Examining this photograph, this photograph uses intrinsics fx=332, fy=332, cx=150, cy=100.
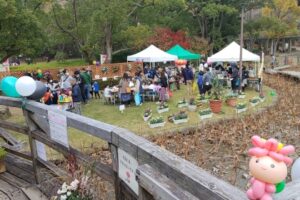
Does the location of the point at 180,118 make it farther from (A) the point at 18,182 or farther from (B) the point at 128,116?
(A) the point at 18,182

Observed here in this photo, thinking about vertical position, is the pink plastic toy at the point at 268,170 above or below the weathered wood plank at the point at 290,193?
above

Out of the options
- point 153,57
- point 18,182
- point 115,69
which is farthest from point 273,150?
point 115,69

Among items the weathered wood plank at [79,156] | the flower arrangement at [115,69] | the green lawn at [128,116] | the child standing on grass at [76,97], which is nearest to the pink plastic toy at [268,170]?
the weathered wood plank at [79,156]

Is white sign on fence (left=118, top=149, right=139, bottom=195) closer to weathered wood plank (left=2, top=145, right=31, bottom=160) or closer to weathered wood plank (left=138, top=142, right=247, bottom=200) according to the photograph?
weathered wood plank (left=138, top=142, right=247, bottom=200)

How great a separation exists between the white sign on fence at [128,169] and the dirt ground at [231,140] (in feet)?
14.5

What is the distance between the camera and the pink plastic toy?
1.34 metres

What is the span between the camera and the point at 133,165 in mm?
2182

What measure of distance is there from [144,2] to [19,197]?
26.3 meters

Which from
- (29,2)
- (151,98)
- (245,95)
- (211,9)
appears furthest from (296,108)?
(211,9)

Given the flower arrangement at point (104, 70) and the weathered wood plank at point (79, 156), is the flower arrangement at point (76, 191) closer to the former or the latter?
the weathered wood plank at point (79, 156)

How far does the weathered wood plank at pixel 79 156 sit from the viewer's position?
2602mm

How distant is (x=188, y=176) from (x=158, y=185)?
0.18 meters

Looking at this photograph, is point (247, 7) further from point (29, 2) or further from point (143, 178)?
point (143, 178)

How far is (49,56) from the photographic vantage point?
46.6m
